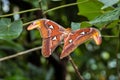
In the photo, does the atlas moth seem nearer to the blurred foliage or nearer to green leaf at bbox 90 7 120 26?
green leaf at bbox 90 7 120 26

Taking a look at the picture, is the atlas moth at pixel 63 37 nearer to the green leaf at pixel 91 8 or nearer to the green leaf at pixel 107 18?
the green leaf at pixel 107 18

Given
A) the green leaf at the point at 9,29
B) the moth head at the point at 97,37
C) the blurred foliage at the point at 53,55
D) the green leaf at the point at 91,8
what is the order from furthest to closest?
the blurred foliage at the point at 53,55
the green leaf at the point at 91,8
the green leaf at the point at 9,29
the moth head at the point at 97,37

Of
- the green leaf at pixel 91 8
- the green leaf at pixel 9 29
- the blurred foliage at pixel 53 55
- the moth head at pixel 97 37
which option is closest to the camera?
the moth head at pixel 97 37

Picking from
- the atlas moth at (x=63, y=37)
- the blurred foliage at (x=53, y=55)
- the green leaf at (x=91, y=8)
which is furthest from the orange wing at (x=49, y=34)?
the blurred foliage at (x=53, y=55)

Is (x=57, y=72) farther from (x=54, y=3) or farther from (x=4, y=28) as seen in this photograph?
(x=4, y=28)

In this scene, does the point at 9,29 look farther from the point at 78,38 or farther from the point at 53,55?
the point at 53,55

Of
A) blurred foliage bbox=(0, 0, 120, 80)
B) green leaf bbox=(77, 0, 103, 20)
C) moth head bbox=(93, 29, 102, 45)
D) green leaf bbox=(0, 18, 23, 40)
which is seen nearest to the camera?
moth head bbox=(93, 29, 102, 45)

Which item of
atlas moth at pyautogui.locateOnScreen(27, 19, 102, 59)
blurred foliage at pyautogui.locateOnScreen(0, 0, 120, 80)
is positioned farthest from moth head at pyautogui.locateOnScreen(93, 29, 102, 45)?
blurred foliage at pyautogui.locateOnScreen(0, 0, 120, 80)

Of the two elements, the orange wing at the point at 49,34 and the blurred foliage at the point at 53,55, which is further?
the blurred foliage at the point at 53,55
